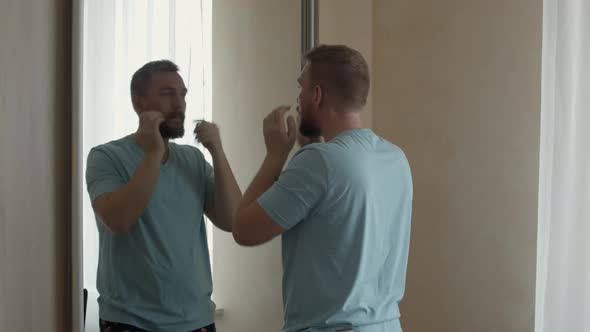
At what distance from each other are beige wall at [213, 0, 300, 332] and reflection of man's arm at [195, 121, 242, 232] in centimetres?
4

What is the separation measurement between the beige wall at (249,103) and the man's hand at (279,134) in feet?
0.55

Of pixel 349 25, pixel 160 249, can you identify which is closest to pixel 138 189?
pixel 160 249

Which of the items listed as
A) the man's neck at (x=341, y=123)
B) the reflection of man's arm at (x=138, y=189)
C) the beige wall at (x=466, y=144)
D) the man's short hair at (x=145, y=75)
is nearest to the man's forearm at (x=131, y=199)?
the reflection of man's arm at (x=138, y=189)

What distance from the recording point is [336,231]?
48.8 inches

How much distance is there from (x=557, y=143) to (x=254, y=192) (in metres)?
1.01

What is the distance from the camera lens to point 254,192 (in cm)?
132

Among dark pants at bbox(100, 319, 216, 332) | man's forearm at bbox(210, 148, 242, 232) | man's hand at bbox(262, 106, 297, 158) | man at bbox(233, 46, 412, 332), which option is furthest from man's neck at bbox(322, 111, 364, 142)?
dark pants at bbox(100, 319, 216, 332)

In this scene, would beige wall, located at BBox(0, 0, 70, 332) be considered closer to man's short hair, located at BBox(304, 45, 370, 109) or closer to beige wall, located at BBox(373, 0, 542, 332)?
man's short hair, located at BBox(304, 45, 370, 109)

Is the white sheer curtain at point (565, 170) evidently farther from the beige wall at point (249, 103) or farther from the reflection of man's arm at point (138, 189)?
the reflection of man's arm at point (138, 189)

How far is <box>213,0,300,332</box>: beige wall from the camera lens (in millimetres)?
1619

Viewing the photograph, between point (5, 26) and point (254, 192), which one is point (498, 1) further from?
point (5, 26)

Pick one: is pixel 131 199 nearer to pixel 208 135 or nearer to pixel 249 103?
pixel 208 135

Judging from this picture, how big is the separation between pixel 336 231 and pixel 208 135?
428mm

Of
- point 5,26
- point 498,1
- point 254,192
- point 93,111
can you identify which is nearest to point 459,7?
point 498,1
